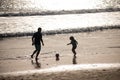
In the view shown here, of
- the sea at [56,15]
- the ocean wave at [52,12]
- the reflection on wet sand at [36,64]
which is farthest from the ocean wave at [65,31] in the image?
the ocean wave at [52,12]

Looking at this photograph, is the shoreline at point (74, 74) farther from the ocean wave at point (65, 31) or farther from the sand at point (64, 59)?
the ocean wave at point (65, 31)

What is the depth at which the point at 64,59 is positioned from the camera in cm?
1680

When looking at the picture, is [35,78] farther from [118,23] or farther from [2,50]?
[118,23]

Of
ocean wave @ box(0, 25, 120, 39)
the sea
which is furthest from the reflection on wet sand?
the sea

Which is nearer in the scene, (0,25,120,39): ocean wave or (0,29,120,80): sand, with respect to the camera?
(0,29,120,80): sand

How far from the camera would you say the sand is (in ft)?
40.2

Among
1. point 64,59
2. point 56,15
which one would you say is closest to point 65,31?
point 56,15

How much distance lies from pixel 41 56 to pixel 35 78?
6148mm

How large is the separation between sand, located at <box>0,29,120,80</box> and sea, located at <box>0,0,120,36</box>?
15.4 feet

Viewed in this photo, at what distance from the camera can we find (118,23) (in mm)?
32406

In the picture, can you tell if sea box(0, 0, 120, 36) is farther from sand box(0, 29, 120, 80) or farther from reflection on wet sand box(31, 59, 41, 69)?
reflection on wet sand box(31, 59, 41, 69)

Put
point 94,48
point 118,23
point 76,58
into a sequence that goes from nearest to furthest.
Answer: point 76,58 → point 94,48 → point 118,23

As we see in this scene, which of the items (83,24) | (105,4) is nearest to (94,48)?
(83,24)

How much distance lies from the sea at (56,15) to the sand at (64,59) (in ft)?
15.4
